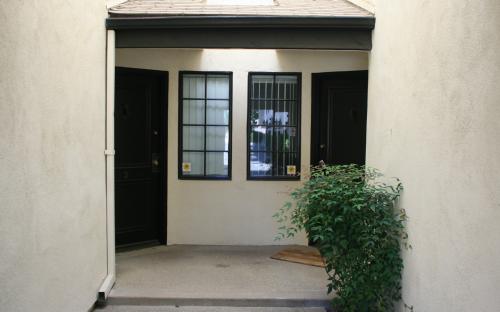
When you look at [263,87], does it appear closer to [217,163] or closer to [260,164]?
[260,164]

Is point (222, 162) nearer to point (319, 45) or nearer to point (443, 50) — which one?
point (319, 45)

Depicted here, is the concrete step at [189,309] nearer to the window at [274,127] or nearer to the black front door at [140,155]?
the black front door at [140,155]

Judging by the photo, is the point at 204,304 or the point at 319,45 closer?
the point at 204,304

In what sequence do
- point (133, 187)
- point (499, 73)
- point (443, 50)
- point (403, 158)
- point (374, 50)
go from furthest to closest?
point (133, 187), point (374, 50), point (403, 158), point (443, 50), point (499, 73)

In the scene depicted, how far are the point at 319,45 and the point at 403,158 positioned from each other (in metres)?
1.53

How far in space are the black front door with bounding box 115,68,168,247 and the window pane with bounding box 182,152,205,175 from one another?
299mm

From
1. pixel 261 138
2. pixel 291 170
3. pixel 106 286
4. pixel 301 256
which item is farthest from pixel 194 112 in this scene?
pixel 106 286

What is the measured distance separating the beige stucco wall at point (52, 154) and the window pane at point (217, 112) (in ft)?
7.00

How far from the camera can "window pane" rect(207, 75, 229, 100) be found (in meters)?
6.30

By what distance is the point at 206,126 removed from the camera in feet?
20.7

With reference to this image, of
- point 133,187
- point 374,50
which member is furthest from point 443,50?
point 133,187

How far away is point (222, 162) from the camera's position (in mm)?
6348

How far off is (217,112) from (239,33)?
6.18ft

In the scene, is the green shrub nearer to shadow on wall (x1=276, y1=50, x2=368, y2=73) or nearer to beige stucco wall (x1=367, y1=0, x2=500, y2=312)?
beige stucco wall (x1=367, y1=0, x2=500, y2=312)
